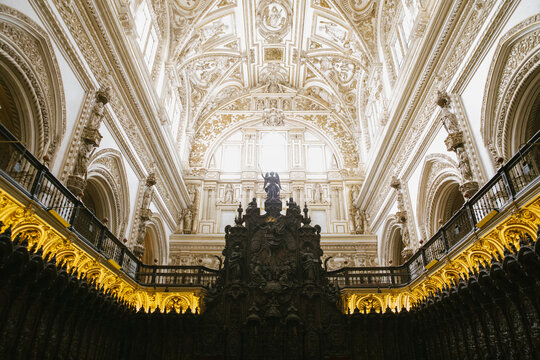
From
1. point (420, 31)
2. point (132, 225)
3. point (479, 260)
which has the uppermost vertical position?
point (420, 31)

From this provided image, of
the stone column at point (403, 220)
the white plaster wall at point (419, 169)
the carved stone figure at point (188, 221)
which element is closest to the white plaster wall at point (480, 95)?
the white plaster wall at point (419, 169)

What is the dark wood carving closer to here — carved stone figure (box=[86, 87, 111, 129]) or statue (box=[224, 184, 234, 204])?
carved stone figure (box=[86, 87, 111, 129])

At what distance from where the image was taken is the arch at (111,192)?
1281 centimetres

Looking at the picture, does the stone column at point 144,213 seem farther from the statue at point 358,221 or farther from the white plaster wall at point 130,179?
the statue at point 358,221

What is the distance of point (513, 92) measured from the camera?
30.7 feet

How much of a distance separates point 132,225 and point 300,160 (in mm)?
11711

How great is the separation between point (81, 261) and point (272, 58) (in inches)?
709

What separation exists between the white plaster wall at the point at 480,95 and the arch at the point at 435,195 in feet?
6.36

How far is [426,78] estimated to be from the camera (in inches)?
512

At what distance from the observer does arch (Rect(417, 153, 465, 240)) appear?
12.8 metres

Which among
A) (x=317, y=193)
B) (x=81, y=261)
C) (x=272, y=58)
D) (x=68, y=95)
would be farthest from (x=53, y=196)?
(x=272, y=58)

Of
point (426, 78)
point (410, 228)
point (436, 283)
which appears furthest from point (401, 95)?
point (436, 283)

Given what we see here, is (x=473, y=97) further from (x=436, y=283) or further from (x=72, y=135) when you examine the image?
(x=72, y=135)

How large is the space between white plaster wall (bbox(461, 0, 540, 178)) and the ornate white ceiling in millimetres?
8930
